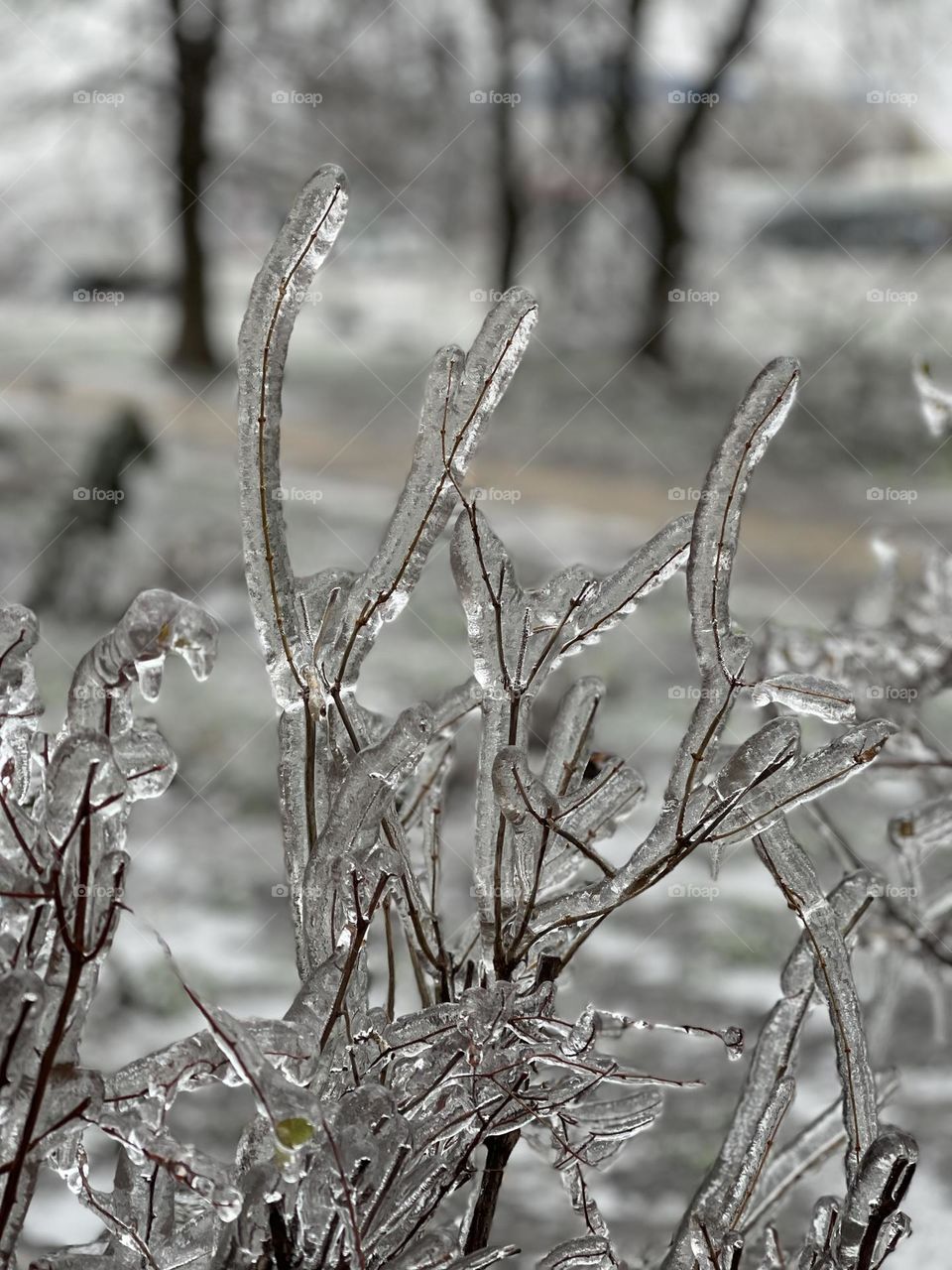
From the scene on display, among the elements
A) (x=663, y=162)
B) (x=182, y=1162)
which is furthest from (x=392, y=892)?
(x=663, y=162)

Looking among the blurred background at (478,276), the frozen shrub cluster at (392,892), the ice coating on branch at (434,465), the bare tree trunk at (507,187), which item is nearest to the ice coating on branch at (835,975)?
the frozen shrub cluster at (392,892)

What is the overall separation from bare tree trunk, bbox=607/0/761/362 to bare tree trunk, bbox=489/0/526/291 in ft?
0.71

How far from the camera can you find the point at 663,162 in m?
2.97

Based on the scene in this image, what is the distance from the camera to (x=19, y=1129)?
1.09 ft

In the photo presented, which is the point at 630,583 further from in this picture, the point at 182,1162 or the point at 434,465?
the point at 182,1162

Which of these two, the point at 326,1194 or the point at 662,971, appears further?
the point at 662,971

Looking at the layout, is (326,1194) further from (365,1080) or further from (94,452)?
(94,452)

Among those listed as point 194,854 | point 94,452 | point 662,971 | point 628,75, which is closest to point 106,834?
point 662,971

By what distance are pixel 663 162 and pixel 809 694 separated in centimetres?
281

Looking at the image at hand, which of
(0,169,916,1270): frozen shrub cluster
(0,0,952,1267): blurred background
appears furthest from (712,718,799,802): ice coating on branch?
(0,0,952,1267): blurred background

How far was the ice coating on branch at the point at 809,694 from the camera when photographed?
1.24 feet

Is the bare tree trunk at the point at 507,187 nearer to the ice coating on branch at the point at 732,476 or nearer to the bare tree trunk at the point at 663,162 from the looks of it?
the bare tree trunk at the point at 663,162

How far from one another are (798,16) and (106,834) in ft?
9.87

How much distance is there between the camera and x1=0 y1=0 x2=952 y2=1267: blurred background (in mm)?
2637
